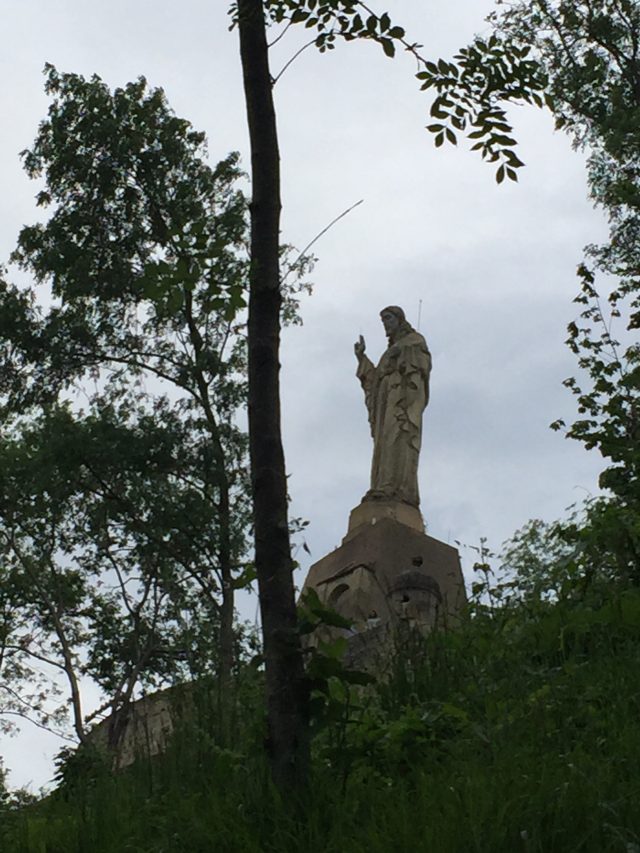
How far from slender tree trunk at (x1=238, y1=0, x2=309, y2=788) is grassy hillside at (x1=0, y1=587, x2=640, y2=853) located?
0.12m

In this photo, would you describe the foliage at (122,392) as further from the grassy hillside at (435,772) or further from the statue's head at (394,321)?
the grassy hillside at (435,772)

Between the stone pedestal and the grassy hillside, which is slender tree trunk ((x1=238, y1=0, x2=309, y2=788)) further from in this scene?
the stone pedestal

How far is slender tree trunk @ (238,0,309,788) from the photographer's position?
177 inches

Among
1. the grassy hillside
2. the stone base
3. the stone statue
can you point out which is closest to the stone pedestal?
the stone base

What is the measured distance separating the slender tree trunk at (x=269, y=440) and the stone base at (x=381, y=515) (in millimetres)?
11307

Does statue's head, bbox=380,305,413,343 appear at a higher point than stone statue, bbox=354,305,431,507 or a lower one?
higher

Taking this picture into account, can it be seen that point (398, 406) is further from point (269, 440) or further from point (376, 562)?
point (269, 440)

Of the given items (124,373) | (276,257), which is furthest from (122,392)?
(276,257)

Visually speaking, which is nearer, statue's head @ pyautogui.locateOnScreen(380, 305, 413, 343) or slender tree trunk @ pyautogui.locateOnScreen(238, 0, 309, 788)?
slender tree trunk @ pyautogui.locateOnScreen(238, 0, 309, 788)

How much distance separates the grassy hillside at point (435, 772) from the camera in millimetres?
3830

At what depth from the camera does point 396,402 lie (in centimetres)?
1848

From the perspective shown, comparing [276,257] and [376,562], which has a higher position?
[376,562]

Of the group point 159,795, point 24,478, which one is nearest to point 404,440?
point 24,478

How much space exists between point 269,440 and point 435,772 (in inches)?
50.2
